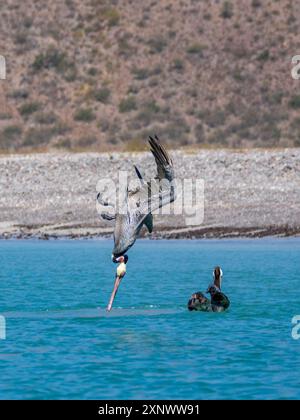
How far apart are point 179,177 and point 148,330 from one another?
2629cm

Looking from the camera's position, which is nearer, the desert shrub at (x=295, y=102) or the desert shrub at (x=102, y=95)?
the desert shrub at (x=295, y=102)

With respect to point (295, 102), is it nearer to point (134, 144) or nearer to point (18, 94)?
point (134, 144)

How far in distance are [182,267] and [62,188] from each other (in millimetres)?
14587

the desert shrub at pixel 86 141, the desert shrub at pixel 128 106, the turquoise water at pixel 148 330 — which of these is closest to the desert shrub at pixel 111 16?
the desert shrub at pixel 128 106

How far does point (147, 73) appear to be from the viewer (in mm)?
69812

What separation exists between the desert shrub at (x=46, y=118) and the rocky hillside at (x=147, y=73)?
70 mm

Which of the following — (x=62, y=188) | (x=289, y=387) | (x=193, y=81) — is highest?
(x=193, y=81)

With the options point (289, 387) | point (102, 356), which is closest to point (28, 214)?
point (102, 356)

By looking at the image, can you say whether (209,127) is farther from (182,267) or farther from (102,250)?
(182,267)

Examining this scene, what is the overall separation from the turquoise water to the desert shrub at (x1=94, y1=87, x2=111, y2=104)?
33503 mm

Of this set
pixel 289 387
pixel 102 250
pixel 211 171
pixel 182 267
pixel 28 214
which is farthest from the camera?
pixel 211 171

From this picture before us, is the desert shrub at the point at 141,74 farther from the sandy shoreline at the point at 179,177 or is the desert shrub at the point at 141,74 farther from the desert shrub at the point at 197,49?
the sandy shoreline at the point at 179,177

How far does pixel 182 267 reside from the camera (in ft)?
107

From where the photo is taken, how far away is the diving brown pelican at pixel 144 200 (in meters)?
17.0
